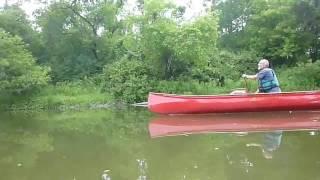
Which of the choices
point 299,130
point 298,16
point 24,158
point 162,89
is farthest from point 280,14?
point 24,158

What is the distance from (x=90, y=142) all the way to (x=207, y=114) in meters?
4.55

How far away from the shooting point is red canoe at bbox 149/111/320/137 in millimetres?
9391

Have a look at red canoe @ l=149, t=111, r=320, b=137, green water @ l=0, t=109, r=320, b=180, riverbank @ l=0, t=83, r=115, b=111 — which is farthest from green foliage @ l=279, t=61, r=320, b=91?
green water @ l=0, t=109, r=320, b=180

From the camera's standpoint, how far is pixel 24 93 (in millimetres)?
21297

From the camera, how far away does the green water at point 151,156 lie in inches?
224

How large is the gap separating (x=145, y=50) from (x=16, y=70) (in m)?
5.48

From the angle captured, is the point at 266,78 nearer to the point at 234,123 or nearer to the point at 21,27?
the point at 234,123

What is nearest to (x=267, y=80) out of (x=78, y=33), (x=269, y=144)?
(x=269, y=144)

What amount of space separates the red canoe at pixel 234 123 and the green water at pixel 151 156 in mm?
581

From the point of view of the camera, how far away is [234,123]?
10523 millimetres

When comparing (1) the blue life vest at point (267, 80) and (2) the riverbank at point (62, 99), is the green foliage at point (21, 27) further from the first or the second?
(1) the blue life vest at point (267, 80)

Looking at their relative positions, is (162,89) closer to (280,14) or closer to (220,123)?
(280,14)

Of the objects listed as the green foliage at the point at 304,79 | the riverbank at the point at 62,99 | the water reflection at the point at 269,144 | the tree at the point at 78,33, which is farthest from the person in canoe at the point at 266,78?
the tree at the point at 78,33

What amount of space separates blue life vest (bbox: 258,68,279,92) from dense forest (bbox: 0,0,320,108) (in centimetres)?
570
